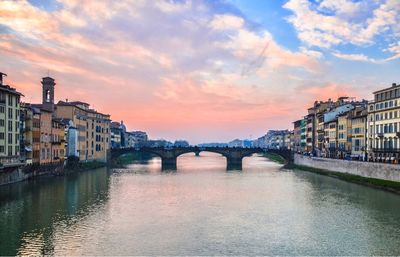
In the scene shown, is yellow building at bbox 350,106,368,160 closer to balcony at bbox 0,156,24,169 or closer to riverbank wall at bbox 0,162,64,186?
riverbank wall at bbox 0,162,64,186

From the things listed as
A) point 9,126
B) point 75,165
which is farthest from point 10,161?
point 75,165

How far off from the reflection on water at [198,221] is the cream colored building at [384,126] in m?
12.0

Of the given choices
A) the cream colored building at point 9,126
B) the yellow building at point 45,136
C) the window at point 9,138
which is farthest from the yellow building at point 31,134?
the window at point 9,138

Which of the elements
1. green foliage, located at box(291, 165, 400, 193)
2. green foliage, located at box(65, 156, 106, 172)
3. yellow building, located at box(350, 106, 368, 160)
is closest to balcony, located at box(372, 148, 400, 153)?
yellow building, located at box(350, 106, 368, 160)

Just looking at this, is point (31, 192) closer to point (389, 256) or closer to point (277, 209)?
point (277, 209)

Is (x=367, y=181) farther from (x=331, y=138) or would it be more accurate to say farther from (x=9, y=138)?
(x=9, y=138)

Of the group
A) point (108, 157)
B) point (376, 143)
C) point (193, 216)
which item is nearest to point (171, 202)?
point (193, 216)

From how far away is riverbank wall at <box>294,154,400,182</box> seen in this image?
5396 centimetres

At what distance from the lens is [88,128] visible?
10725 centimetres

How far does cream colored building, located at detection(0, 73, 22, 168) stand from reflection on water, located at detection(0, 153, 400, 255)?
145 inches

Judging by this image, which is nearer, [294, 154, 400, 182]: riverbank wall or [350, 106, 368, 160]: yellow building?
[294, 154, 400, 182]: riverbank wall

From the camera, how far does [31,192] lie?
51.8 metres

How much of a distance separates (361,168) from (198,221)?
36.2 m

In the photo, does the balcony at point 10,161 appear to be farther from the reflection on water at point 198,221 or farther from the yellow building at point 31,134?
→ the yellow building at point 31,134
